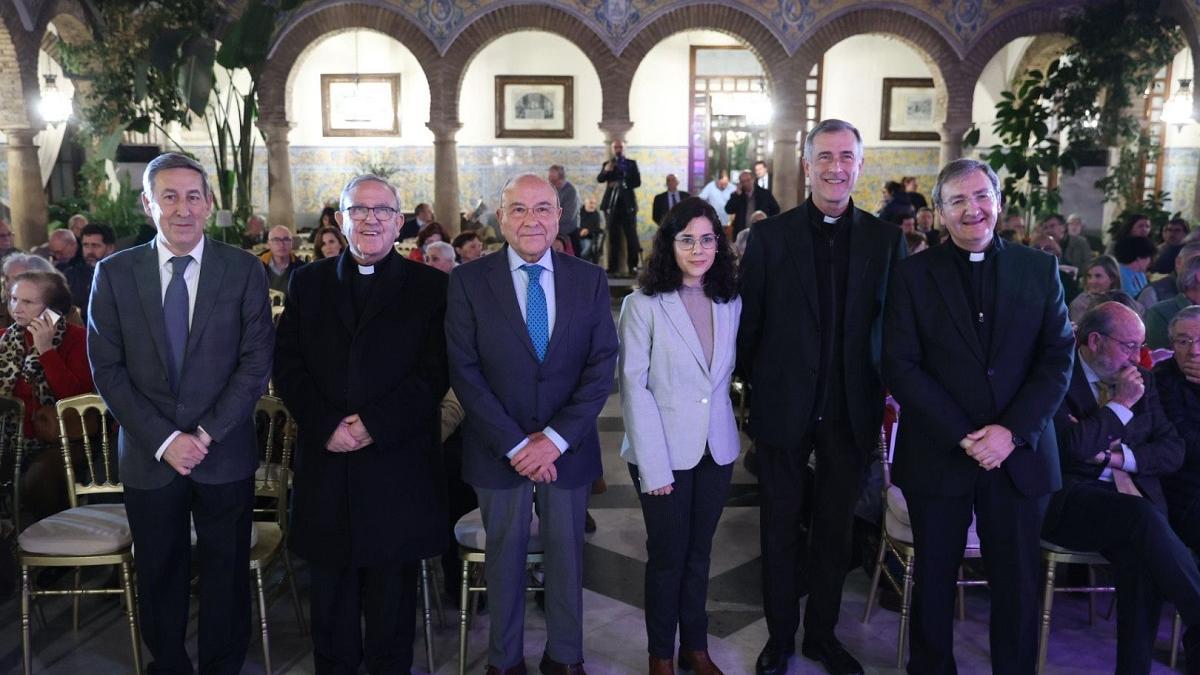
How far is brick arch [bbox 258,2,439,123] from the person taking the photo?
1149 centimetres

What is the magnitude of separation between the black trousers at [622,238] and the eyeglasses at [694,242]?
8837 mm

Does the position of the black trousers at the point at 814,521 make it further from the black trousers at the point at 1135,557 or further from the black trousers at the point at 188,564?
the black trousers at the point at 188,564

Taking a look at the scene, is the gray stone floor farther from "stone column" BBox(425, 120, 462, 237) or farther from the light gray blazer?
"stone column" BBox(425, 120, 462, 237)

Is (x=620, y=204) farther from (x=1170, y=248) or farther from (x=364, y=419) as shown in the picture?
(x=364, y=419)

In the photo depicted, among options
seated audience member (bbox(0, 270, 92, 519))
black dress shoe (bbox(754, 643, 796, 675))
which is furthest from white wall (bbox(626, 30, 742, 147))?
black dress shoe (bbox(754, 643, 796, 675))

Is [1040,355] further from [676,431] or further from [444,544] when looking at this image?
[444,544]

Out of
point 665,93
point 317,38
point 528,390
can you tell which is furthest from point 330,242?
point 665,93

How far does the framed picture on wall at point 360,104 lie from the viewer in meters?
14.1

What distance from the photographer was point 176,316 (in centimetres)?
287

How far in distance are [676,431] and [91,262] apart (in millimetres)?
5175

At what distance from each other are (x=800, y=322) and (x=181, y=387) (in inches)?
73.5

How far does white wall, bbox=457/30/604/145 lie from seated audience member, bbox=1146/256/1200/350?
398 inches

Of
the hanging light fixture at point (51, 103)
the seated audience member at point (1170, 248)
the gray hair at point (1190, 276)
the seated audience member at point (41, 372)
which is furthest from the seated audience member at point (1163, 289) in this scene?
the hanging light fixture at point (51, 103)

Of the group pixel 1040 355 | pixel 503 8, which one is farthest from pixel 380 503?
pixel 503 8
